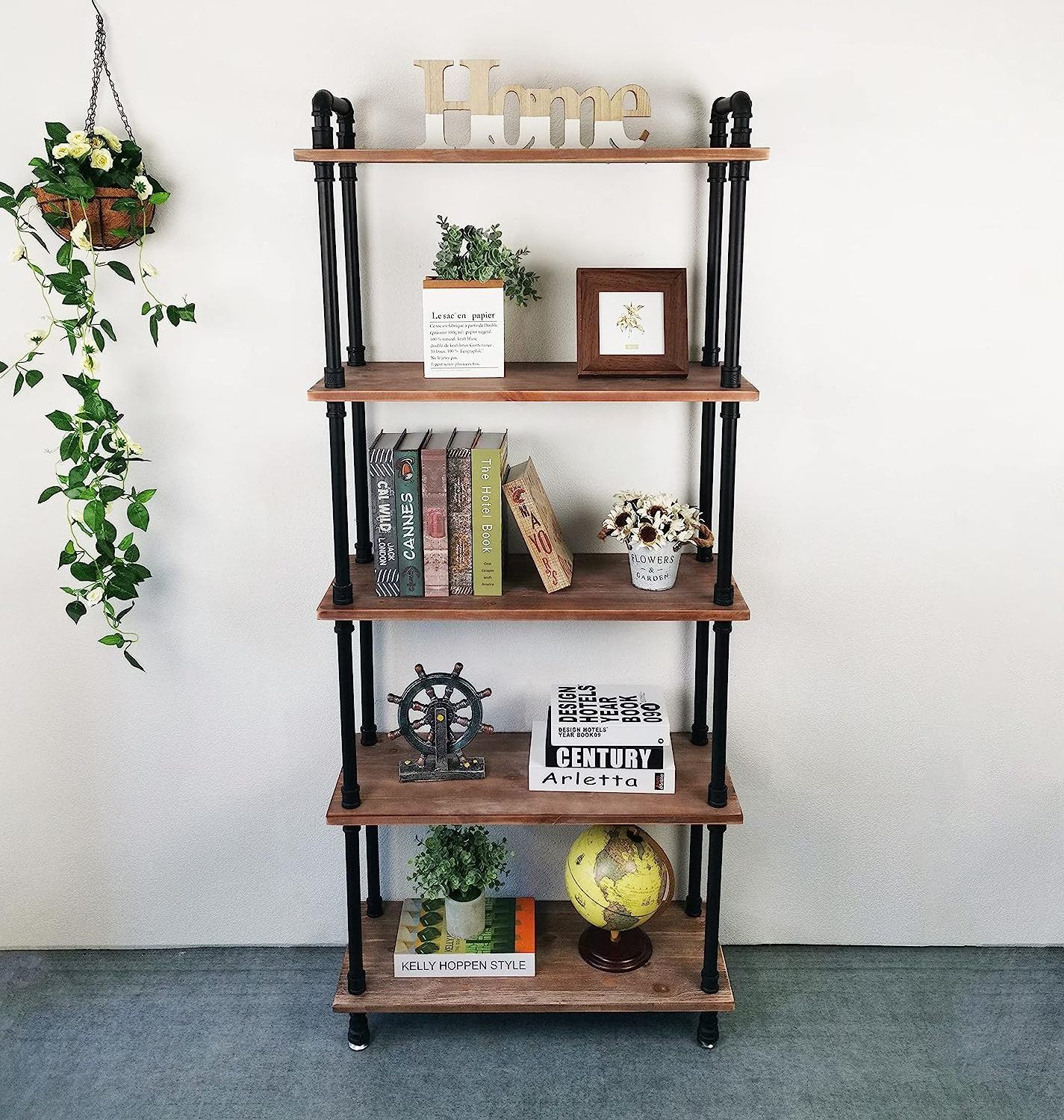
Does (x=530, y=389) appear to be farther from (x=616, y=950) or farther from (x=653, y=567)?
(x=616, y=950)

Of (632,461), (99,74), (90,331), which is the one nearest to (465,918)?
(632,461)

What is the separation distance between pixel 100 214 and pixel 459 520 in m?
0.88

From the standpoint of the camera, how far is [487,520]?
7.12 feet

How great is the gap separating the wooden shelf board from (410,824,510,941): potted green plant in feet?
2.97

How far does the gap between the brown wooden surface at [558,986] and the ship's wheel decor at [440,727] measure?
438 millimetres

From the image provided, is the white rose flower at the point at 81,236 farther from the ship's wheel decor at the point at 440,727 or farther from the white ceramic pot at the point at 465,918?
the white ceramic pot at the point at 465,918

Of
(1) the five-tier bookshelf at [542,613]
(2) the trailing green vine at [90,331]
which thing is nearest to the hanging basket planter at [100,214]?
(2) the trailing green vine at [90,331]

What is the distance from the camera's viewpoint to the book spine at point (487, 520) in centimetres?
214

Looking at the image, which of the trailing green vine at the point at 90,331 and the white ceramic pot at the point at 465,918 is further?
the white ceramic pot at the point at 465,918

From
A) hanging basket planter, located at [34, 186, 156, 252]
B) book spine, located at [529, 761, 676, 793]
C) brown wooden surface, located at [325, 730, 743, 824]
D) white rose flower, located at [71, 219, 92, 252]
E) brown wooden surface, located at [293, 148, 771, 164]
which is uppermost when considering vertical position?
brown wooden surface, located at [293, 148, 771, 164]

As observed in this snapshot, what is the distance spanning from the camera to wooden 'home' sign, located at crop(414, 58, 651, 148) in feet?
6.52

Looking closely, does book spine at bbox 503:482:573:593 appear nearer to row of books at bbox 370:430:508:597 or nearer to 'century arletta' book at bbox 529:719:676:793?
row of books at bbox 370:430:508:597

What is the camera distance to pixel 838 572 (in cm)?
247

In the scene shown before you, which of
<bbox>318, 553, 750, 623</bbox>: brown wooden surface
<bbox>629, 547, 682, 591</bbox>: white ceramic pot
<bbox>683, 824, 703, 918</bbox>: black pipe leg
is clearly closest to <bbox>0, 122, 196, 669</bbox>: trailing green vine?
<bbox>318, 553, 750, 623</bbox>: brown wooden surface
